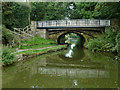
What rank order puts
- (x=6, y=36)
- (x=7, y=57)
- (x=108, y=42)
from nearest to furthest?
(x=7, y=57)
(x=6, y=36)
(x=108, y=42)

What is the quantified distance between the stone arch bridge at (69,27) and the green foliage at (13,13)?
3.83 meters

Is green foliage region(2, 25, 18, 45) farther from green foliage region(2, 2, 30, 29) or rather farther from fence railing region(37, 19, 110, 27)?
fence railing region(37, 19, 110, 27)

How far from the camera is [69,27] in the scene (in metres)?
18.3

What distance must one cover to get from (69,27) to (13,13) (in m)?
8.42

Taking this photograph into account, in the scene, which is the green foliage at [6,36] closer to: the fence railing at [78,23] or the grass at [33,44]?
the grass at [33,44]

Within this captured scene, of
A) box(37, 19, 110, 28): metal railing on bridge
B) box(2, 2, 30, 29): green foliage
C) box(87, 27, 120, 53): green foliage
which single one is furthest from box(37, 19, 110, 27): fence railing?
box(87, 27, 120, 53): green foliage

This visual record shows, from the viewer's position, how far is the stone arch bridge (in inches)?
693

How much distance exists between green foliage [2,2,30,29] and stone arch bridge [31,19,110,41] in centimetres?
A: 383

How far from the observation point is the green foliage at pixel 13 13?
46.6 ft

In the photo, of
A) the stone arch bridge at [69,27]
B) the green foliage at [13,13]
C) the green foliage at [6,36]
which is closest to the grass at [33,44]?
the green foliage at [6,36]

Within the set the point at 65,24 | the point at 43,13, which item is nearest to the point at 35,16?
the point at 43,13

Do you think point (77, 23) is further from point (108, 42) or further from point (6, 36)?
point (6, 36)

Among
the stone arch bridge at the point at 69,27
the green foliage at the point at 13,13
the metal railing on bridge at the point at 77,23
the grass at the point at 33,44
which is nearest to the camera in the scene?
the grass at the point at 33,44

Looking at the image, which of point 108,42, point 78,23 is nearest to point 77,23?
point 78,23
